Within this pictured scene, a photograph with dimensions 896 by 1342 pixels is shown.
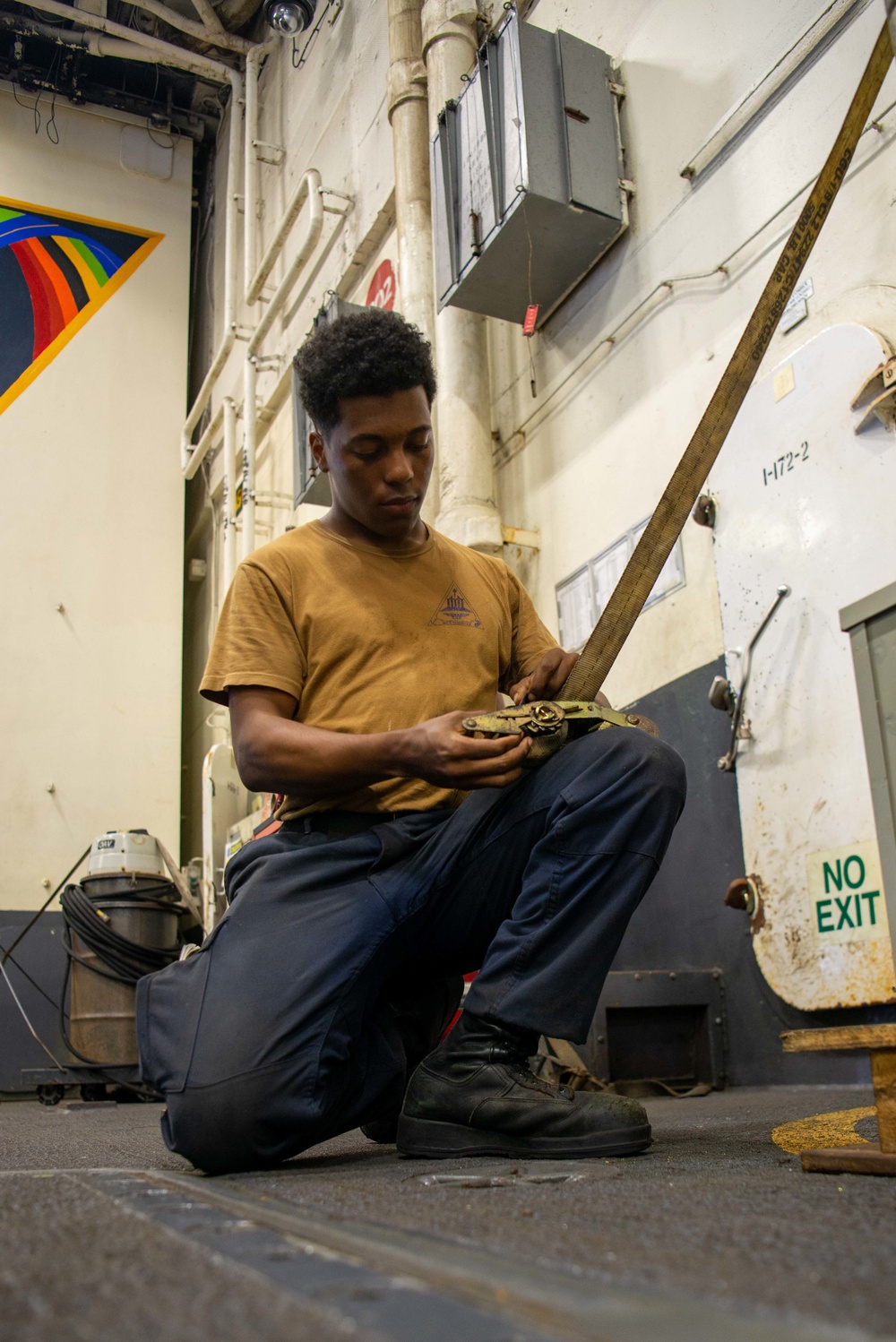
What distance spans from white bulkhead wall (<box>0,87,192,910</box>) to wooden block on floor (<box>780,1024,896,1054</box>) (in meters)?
4.85

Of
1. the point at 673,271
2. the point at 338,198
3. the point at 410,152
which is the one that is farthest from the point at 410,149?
the point at 673,271

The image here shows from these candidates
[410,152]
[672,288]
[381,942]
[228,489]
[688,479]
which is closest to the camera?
[381,942]

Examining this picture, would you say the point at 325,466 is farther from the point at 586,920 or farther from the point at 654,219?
the point at 654,219

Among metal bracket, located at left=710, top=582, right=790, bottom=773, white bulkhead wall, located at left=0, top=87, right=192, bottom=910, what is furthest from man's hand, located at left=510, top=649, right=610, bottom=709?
white bulkhead wall, located at left=0, top=87, right=192, bottom=910

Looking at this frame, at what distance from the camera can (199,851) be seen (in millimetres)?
5844

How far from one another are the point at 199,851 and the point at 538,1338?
18.6 feet

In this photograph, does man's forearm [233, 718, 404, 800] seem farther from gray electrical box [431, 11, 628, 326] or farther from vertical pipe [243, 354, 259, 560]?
vertical pipe [243, 354, 259, 560]

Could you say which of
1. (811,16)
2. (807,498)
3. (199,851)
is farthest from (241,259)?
(807,498)

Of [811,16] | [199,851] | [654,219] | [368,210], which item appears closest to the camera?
[811,16]

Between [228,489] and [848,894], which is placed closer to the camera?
[848,894]

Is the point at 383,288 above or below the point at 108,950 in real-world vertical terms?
above

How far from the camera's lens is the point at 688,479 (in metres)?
1.39

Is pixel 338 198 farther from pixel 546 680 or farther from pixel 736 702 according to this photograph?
pixel 546 680

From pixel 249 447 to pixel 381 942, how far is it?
4329 millimetres
